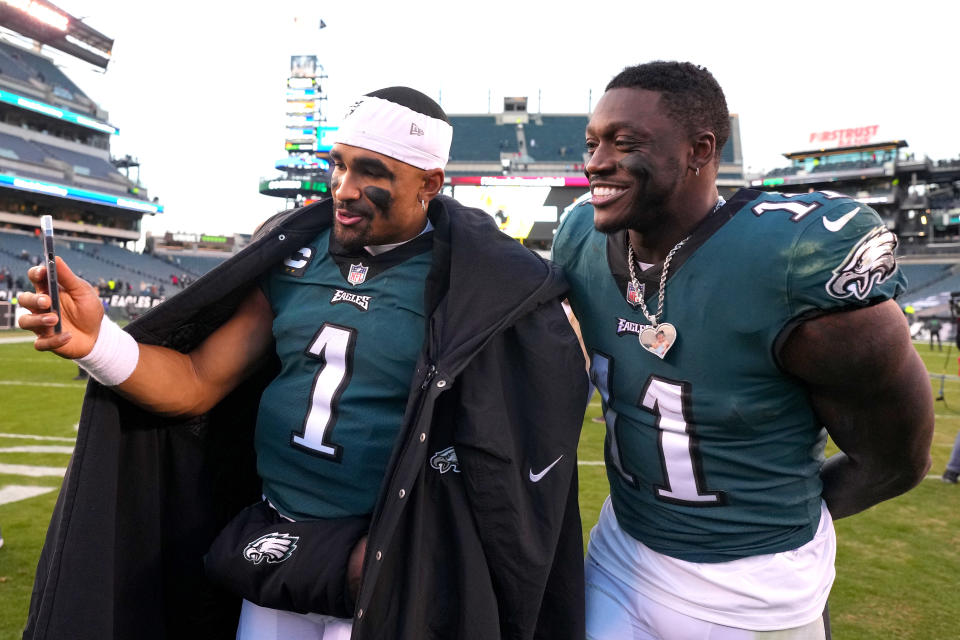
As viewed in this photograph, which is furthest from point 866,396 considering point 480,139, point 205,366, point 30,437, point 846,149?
point 846,149

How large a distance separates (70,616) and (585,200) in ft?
5.76

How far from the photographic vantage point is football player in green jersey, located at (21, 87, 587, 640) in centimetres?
165

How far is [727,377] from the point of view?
1.57 m

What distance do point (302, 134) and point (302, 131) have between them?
0.32 metres

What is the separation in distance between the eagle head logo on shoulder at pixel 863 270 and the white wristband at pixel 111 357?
5.24 ft

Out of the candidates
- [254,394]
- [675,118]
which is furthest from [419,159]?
[254,394]

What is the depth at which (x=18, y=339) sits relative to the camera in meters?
17.2

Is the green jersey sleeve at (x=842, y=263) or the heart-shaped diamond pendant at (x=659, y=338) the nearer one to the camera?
the green jersey sleeve at (x=842, y=263)

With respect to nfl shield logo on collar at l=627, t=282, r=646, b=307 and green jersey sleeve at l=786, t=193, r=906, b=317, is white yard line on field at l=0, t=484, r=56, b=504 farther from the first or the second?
green jersey sleeve at l=786, t=193, r=906, b=317

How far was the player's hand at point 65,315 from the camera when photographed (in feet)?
4.97

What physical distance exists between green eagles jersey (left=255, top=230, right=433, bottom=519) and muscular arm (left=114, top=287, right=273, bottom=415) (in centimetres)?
13

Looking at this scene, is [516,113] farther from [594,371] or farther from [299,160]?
[594,371]

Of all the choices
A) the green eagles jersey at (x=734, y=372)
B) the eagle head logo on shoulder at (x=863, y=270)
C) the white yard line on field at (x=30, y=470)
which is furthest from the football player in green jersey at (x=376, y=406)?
the white yard line on field at (x=30, y=470)

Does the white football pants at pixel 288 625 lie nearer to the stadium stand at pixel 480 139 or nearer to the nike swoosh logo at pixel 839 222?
the nike swoosh logo at pixel 839 222
